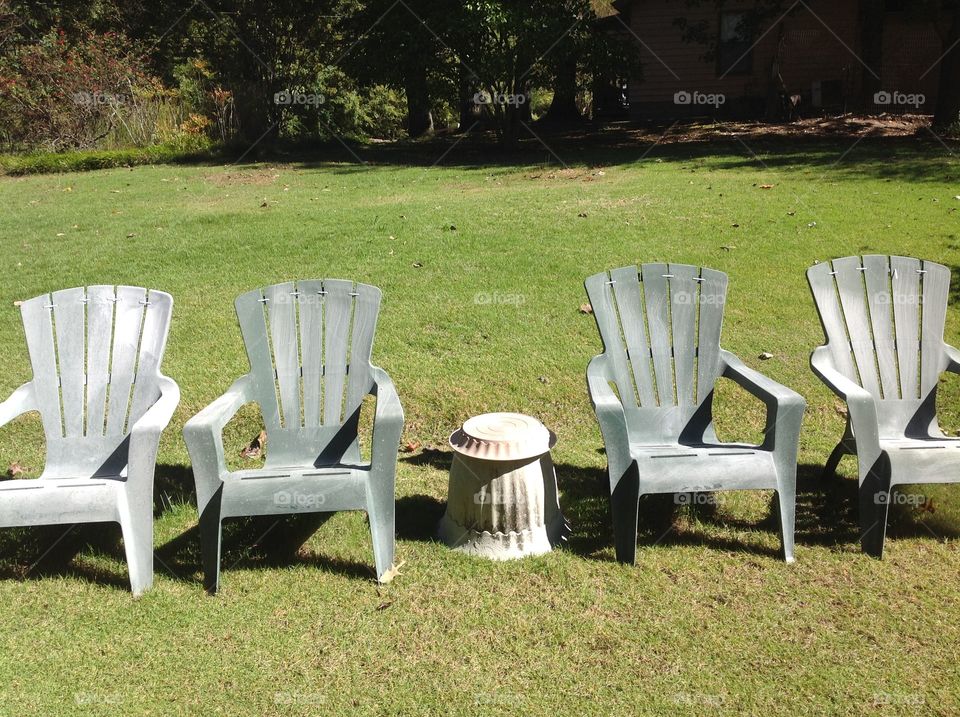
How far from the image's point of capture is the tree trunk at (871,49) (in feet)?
63.7

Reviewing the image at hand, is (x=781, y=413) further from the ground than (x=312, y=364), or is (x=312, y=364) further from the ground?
(x=312, y=364)

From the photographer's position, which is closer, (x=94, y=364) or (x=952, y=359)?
(x=94, y=364)

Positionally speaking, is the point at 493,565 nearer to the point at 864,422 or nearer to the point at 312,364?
the point at 312,364

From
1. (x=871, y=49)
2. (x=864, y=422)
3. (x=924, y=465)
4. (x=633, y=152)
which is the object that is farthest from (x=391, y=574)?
(x=871, y=49)

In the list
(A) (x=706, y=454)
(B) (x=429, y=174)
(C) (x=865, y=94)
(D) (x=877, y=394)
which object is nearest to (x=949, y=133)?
(C) (x=865, y=94)

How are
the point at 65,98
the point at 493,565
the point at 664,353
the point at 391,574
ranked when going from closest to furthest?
1. the point at 391,574
2. the point at 493,565
3. the point at 664,353
4. the point at 65,98

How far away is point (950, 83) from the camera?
14.4m

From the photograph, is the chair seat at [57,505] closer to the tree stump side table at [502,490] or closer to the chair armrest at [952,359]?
the tree stump side table at [502,490]

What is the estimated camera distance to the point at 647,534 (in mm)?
4172

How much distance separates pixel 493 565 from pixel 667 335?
5.23 ft

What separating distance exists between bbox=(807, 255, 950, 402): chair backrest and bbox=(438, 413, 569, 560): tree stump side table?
177cm

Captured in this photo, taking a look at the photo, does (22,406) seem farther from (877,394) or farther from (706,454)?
(877,394)

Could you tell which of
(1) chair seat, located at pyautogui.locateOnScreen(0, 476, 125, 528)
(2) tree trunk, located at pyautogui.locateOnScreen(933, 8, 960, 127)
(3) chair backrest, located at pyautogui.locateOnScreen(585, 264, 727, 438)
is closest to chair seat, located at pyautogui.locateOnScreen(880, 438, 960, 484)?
(3) chair backrest, located at pyautogui.locateOnScreen(585, 264, 727, 438)

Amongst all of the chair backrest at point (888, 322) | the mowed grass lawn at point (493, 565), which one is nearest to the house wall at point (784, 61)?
the mowed grass lawn at point (493, 565)
